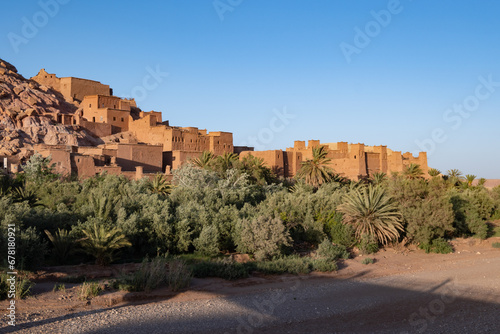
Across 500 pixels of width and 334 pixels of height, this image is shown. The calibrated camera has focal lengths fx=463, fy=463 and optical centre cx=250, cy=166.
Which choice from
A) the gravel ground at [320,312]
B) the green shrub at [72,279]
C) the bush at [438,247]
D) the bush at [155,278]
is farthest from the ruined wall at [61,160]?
the bush at [438,247]

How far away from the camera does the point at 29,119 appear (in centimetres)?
3931

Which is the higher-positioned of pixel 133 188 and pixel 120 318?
pixel 133 188

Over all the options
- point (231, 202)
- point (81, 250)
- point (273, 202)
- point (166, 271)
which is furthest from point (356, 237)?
point (81, 250)

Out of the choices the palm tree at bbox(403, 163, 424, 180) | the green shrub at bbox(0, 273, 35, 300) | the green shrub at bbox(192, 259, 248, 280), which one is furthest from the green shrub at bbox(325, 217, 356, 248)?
the palm tree at bbox(403, 163, 424, 180)

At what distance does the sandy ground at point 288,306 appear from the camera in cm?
914

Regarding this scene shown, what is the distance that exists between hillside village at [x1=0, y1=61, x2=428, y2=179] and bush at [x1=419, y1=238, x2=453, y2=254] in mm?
18405

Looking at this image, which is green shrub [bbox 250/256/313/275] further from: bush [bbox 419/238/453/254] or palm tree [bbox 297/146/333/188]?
palm tree [bbox 297/146/333/188]

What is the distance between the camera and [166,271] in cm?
1243

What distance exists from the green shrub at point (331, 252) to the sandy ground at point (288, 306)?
4.08ft

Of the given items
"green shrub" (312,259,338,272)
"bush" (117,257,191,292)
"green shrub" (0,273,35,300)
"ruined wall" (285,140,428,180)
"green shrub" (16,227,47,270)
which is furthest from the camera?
"ruined wall" (285,140,428,180)

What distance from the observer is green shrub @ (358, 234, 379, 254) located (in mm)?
17234

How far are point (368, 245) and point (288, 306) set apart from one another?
7461 millimetres

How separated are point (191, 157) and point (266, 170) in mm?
6883

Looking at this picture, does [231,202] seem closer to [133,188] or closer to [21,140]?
[133,188]
